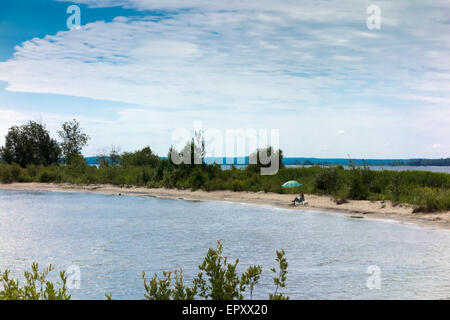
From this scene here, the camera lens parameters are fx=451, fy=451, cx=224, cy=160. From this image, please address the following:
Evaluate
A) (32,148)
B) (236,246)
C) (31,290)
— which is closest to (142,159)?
(32,148)

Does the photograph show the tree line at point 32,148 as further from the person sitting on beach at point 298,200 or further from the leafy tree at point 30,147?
the person sitting on beach at point 298,200

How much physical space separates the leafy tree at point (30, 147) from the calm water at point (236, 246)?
1547 inches

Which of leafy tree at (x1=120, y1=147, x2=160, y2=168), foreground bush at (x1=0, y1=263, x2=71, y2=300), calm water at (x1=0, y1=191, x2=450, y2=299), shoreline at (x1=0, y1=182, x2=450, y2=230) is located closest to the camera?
foreground bush at (x1=0, y1=263, x2=71, y2=300)

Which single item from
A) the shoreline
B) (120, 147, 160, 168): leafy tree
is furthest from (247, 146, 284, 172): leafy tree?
(120, 147, 160, 168): leafy tree

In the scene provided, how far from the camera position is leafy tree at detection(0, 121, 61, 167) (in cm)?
6900

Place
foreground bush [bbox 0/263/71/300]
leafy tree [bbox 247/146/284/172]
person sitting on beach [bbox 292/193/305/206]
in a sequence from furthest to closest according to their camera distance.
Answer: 1. leafy tree [bbox 247/146/284/172]
2. person sitting on beach [bbox 292/193/305/206]
3. foreground bush [bbox 0/263/71/300]

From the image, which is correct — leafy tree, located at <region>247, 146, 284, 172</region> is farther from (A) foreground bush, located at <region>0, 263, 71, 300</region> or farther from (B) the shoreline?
(A) foreground bush, located at <region>0, 263, 71, 300</region>

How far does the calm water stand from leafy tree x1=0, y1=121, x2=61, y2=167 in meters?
39.3

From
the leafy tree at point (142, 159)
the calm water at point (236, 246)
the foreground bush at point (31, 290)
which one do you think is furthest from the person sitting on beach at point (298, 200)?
the leafy tree at point (142, 159)

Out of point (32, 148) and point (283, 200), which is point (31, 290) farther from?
point (32, 148)

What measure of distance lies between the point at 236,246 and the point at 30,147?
196 ft

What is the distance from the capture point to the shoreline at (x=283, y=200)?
25.0 meters

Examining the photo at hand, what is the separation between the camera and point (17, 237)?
2194 cm
